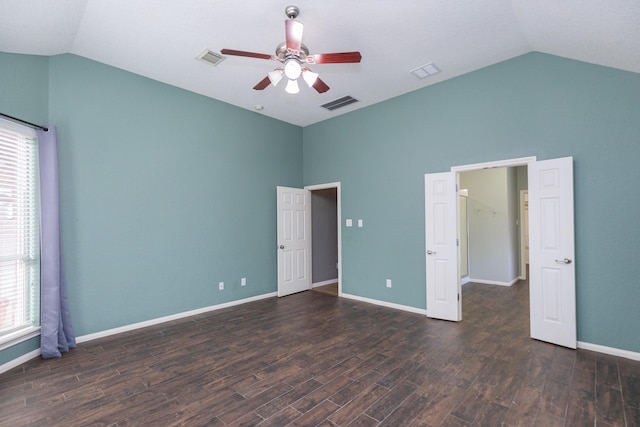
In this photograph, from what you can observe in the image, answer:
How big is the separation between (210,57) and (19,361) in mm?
3718

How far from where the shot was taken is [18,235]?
2961 millimetres

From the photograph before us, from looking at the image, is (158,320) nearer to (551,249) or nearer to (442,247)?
(442,247)

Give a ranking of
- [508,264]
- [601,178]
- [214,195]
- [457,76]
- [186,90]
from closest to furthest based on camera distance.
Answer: [601,178] → [457,76] → [186,90] → [214,195] → [508,264]

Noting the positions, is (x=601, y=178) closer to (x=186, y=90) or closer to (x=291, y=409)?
(x=291, y=409)

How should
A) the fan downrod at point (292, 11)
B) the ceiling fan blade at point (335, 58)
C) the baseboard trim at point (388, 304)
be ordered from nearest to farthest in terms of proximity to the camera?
the ceiling fan blade at point (335, 58), the fan downrod at point (292, 11), the baseboard trim at point (388, 304)

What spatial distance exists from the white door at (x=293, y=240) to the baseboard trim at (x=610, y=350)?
4152 mm

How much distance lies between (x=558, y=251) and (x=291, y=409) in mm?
3180

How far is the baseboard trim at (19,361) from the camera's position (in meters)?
2.76

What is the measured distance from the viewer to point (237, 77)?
4039mm

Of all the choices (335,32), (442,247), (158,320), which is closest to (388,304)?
(442,247)

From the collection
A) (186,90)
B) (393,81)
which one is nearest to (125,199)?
(186,90)

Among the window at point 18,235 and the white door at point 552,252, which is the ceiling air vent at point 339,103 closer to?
the white door at point 552,252

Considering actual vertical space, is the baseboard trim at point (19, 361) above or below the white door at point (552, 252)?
below

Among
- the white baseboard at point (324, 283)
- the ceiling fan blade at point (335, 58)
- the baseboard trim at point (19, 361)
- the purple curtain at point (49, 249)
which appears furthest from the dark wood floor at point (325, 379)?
the ceiling fan blade at point (335, 58)
